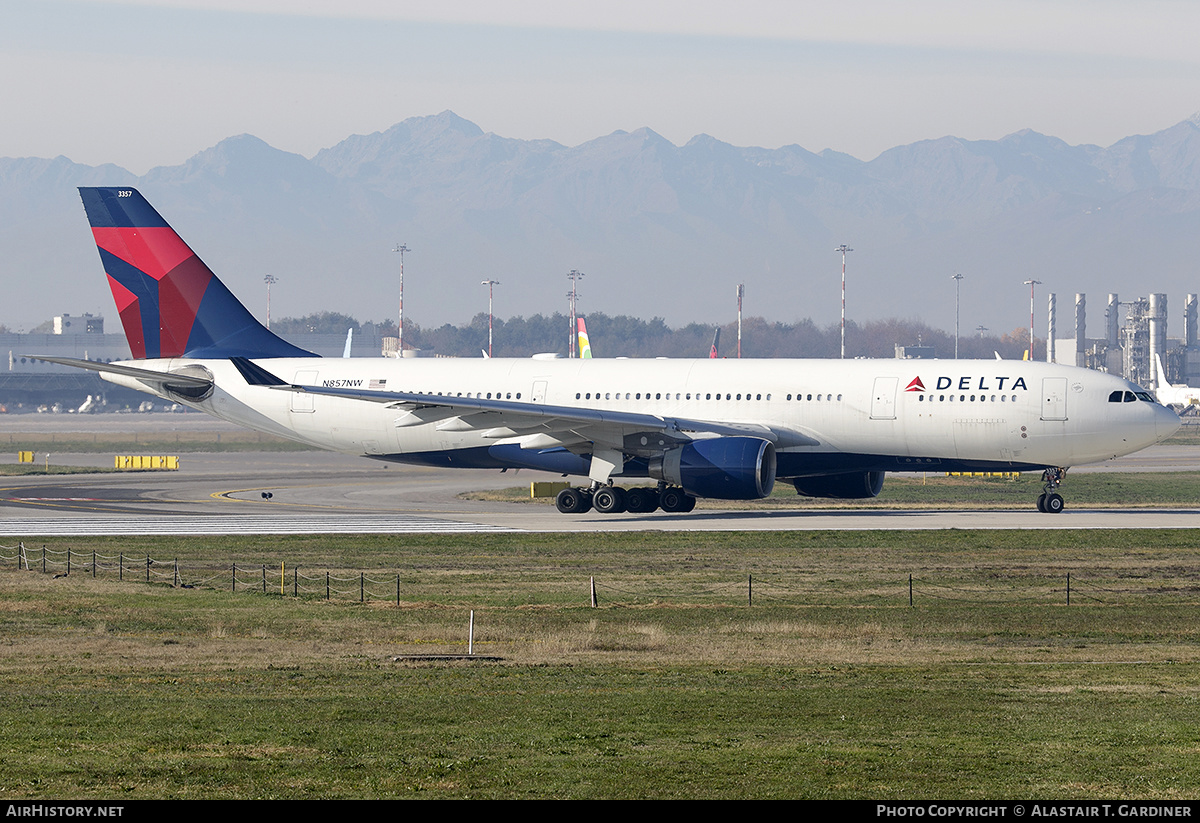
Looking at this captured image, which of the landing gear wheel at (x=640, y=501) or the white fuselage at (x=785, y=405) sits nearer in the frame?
the white fuselage at (x=785, y=405)

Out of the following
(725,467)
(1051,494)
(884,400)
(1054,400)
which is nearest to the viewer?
(725,467)

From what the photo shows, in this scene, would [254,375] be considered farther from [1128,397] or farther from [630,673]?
[1128,397]

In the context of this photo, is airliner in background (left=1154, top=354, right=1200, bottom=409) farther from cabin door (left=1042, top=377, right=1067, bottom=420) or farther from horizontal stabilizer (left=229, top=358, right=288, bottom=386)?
horizontal stabilizer (left=229, top=358, right=288, bottom=386)

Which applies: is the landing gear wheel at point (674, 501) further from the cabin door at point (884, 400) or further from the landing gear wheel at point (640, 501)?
the cabin door at point (884, 400)

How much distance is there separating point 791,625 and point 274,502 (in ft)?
112

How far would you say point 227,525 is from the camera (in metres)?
45.9

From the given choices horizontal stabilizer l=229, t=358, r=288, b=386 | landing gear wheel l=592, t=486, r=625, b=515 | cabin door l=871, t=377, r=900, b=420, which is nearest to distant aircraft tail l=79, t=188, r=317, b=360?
horizontal stabilizer l=229, t=358, r=288, b=386

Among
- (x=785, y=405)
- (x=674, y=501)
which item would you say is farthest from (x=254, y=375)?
(x=785, y=405)

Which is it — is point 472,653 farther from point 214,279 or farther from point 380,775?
point 214,279

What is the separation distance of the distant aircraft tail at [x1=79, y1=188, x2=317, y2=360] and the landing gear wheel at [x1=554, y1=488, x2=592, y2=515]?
45.8ft

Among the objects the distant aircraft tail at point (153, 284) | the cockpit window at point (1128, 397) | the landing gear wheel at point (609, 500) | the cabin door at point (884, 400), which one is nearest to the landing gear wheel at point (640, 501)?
the landing gear wheel at point (609, 500)

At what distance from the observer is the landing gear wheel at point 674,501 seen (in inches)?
1937

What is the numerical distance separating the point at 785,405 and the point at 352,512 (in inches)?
663

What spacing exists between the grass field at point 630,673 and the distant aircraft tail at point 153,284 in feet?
41.5
